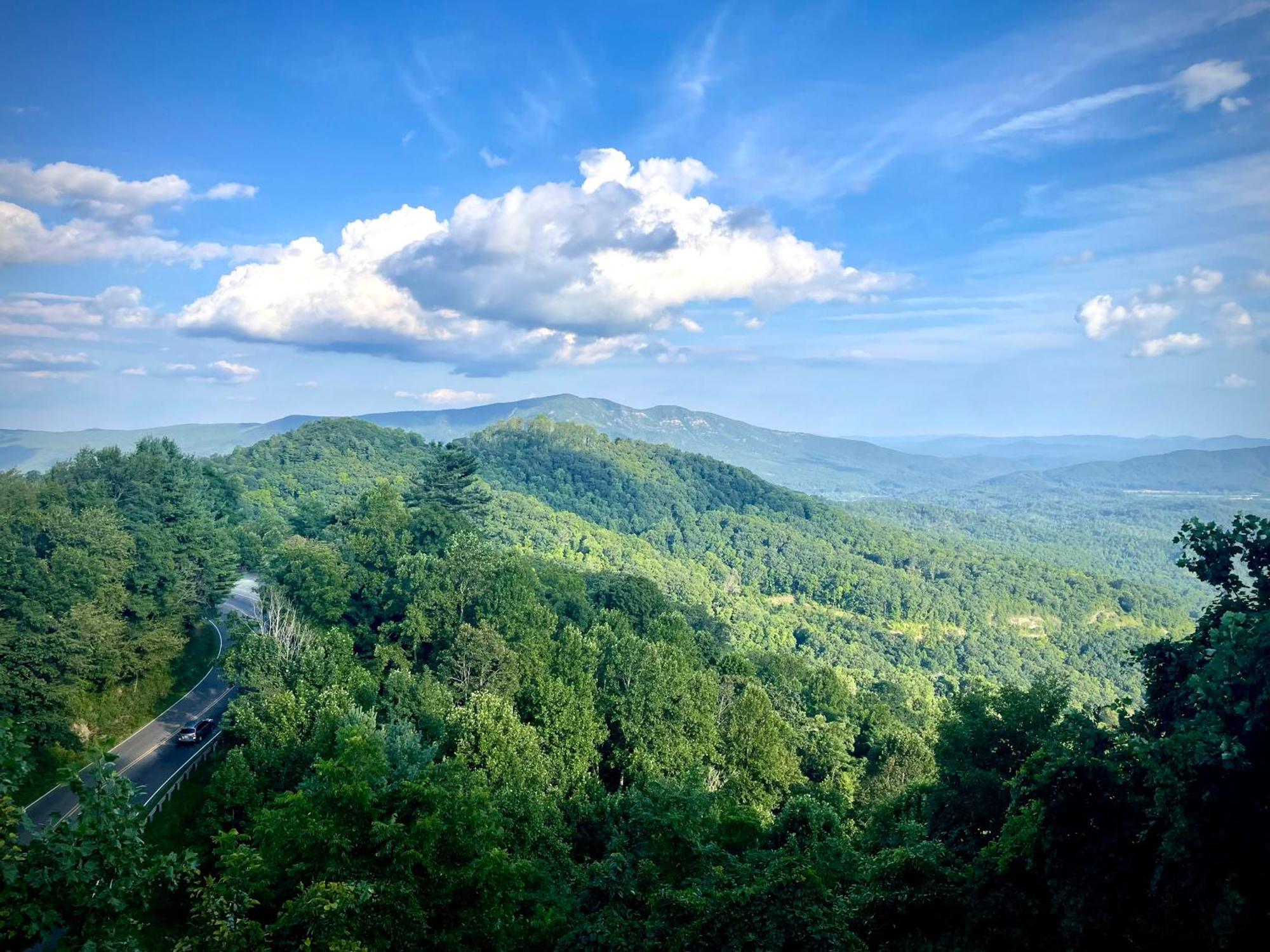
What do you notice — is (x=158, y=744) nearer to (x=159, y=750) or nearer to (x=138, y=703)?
(x=159, y=750)

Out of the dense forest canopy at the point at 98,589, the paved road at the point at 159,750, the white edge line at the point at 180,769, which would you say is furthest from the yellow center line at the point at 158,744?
the dense forest canopy at the point at 98,589

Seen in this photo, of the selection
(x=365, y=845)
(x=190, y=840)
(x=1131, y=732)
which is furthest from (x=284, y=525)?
(x=1131, y=732)

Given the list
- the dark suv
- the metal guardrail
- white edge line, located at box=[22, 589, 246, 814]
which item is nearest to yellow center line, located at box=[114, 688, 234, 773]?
the dark suv

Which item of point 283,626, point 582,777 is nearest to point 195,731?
point 283,626

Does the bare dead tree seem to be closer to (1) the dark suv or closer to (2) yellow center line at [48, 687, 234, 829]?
(2) yellow center line at [48, 687, 234, 829]

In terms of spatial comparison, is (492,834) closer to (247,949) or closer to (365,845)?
(365,845)

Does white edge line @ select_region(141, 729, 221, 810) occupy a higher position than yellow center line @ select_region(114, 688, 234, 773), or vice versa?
white edge line @ select_region(141, 729, 221, 810)
